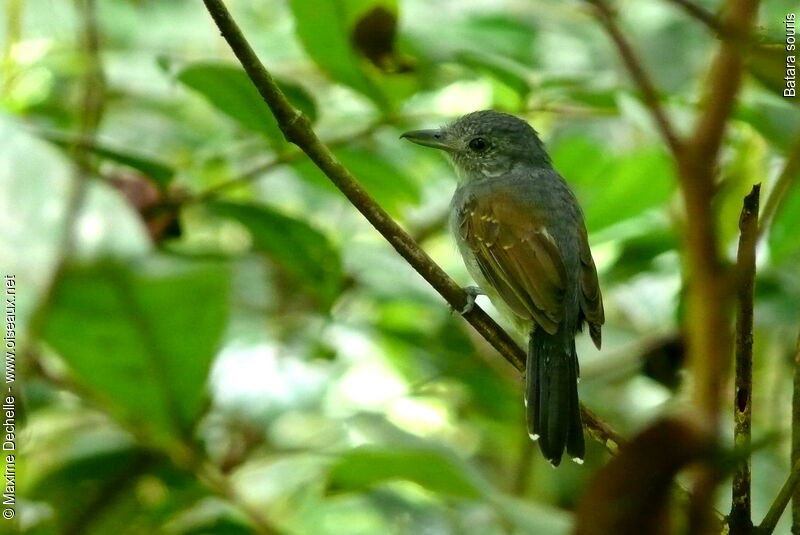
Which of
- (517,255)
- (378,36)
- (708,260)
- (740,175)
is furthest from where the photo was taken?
(517,255)

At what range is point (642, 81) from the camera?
27.0 inches

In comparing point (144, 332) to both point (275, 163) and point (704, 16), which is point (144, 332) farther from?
point (704, 16)

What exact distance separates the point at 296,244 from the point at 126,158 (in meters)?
0.58

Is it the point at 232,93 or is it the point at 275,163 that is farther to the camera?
the point at 275,163

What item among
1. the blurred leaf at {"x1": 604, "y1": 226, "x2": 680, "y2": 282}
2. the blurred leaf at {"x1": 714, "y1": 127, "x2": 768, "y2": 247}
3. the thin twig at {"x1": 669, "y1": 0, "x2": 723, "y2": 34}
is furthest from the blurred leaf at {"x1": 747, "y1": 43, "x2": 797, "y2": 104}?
the thin twig at {"x1": 669, "y1": 0, "x2": 723, "y2": 34}

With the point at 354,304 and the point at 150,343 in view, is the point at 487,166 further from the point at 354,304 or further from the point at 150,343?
the point at 150,343

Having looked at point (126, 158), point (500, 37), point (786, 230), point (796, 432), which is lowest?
point (126, 158)

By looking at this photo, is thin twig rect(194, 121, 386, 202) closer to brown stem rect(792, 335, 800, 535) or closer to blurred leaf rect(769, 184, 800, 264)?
blurred leaf rect(769, 184, 800, 264)

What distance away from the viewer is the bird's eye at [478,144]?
14.5 feet

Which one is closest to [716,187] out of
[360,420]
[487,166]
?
[360,420]

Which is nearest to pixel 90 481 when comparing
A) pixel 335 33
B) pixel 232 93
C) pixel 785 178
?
pixel 232 93

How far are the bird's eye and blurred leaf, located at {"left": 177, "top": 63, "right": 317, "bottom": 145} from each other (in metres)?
1.70

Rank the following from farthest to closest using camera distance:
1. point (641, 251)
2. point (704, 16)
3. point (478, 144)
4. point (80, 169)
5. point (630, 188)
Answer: point (478, 144)
point (641, 251)
point (630, 188)
point (80, 169)
point (704, 16)

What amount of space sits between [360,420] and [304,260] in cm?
85
